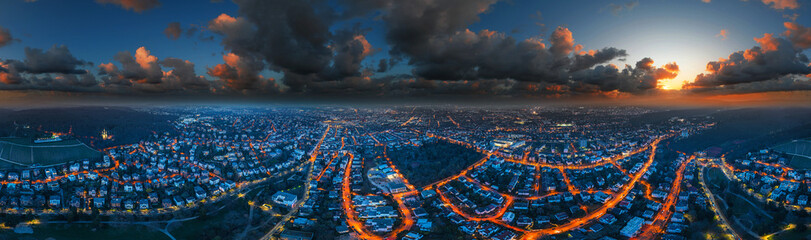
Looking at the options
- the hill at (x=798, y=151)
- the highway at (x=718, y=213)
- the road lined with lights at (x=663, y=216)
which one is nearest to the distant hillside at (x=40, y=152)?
the road lined with lights at (x=663, y=216)

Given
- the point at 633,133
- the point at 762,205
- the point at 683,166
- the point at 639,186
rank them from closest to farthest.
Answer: the point at 762,205 < the point at 639,186 < the point at 683,166 < the point at 633,133

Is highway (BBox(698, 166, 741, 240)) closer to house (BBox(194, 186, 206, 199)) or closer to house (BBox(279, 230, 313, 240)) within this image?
house (BBox(279, 230, 313, 240))

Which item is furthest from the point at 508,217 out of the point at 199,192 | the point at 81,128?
the point at 81,128

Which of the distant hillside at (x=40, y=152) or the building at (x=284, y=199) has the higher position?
the distant hillside at (x=40, y=152)

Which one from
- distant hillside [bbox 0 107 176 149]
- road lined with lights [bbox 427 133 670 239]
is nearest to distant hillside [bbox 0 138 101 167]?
distant hillside [bbox 0 107 176 149]

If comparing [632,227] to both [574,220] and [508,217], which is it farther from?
[508,217]

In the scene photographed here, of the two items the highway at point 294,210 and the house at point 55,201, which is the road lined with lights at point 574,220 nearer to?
the highway at point 294,210

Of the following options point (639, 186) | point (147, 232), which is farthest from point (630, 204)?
point (147, 232)

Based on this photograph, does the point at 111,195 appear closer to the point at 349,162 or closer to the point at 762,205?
the point at 349,162
